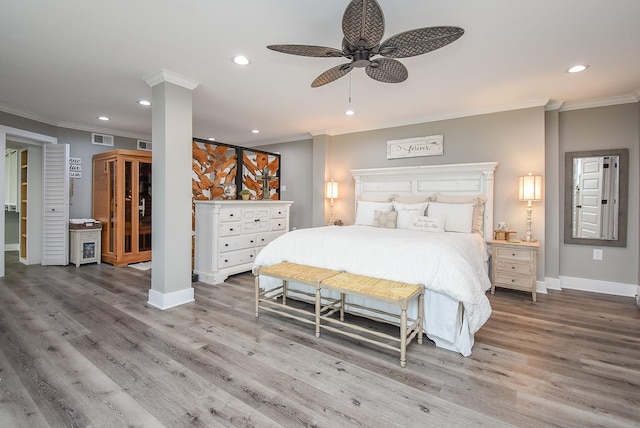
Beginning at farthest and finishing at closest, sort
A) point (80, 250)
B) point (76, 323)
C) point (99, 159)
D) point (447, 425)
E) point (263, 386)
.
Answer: point (99, 159)
point (80, 250)
point (76, 323)
point (263, 386)
point (447, 425)

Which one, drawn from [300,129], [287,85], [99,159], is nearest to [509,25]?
[287,85]

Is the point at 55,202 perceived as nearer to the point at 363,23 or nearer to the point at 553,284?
the point at 363,23

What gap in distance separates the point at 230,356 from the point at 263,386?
47 cm

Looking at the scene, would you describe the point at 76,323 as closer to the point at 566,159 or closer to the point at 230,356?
the point at 230,356

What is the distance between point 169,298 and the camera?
127 inches

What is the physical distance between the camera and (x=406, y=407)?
171 cm

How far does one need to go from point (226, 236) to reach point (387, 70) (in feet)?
10.2

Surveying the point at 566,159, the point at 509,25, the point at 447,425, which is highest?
the point at 509,25

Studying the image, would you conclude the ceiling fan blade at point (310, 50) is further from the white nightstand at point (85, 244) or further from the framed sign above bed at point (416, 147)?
the white nightstand at point (85, 244)

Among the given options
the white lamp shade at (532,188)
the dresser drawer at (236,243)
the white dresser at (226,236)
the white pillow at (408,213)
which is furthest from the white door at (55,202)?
the white lamp shade at (532,188)

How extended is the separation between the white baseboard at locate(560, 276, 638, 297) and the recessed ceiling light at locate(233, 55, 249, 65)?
4.79 m

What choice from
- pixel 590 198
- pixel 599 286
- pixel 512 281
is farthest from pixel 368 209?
pixel 599 286

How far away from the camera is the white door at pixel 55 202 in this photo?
5.11 meters

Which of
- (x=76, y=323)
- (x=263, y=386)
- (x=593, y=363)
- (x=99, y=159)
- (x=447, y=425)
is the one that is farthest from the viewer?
(x=99, y=159)
